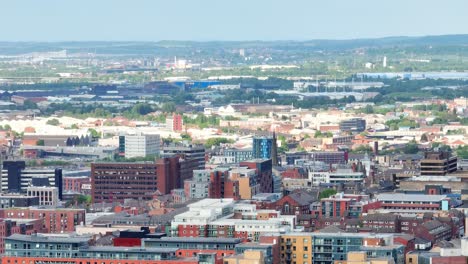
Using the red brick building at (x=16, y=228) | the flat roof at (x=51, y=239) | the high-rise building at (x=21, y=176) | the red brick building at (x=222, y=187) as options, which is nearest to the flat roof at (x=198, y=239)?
the flat roof at (x=51, y=239)

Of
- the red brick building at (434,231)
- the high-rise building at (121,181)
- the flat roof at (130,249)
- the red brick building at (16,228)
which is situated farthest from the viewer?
the high-rise building at (121,181)

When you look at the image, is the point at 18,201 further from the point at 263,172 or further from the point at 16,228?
the point at 263,172

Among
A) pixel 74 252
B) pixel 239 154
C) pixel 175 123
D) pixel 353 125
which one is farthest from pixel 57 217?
pixel 353 125

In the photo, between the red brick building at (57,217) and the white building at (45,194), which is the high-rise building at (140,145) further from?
the red brick building at (57,217)

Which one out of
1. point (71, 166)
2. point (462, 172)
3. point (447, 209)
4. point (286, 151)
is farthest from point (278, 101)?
point (447, 209)

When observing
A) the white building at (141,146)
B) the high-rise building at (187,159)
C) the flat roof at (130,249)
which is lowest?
the white building at (141,146)

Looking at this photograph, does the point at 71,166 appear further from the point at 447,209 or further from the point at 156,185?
the point at 447,209

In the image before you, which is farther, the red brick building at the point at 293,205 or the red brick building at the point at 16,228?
the red brick building at the point at 293,205
